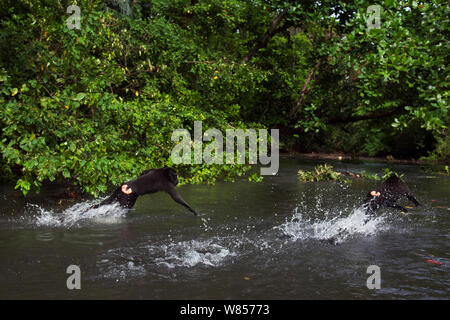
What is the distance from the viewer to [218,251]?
9102 millimetres

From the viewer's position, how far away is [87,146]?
9820 mm

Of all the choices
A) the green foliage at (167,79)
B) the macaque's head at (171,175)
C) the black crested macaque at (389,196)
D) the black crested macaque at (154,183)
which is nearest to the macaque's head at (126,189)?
the black crested macaque at (154,183)

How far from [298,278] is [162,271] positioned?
208cm

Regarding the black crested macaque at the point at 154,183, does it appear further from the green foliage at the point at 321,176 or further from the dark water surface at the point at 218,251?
the green foliage at the point at 321,176

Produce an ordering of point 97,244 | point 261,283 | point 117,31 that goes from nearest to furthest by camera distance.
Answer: point 261,283, point 97,244, point 117,31

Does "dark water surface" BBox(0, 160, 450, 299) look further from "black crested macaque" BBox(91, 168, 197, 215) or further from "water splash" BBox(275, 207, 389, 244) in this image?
"black crested macaque" BBox(91, 168, 197, 215)

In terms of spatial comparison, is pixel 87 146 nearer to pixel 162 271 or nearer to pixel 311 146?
pixel 162 271

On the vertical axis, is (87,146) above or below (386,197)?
above

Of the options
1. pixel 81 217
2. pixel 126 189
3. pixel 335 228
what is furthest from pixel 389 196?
pixel 81 217

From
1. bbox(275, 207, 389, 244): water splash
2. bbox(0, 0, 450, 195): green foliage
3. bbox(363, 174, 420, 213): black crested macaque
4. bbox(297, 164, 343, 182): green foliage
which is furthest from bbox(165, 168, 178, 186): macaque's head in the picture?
bbox(297, 164, 343, 182): green foliage

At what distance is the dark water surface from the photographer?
688cm

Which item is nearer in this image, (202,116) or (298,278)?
(298,278)

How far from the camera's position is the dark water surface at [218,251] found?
6.88 m

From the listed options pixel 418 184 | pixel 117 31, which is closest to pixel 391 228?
pixel 117 31
